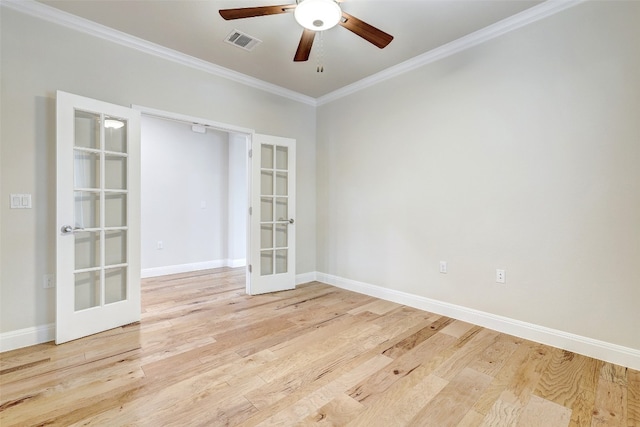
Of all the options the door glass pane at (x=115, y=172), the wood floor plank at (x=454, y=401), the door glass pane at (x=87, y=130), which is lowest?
the wood floor plank at (x=454, y=401)

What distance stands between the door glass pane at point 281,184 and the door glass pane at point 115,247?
188 cm

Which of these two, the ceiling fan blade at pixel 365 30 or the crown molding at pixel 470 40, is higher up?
the crown molding at pixel 470 40

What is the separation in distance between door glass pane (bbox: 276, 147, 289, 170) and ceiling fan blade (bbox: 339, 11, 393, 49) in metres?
2.11

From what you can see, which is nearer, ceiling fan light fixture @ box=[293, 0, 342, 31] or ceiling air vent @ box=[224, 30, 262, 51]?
ceiling fan light fixture @ box=[293, 0, 342, 31]

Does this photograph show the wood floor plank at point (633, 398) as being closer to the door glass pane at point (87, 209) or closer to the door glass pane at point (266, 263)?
the door glass pane at point (266, 263)

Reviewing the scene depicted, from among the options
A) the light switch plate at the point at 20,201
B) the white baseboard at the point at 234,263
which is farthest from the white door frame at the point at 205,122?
the white baseboard at the point at 234,263

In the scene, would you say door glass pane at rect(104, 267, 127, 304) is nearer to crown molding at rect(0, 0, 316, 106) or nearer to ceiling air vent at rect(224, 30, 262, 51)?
crown molding at rect(0, 0, 316, 106)

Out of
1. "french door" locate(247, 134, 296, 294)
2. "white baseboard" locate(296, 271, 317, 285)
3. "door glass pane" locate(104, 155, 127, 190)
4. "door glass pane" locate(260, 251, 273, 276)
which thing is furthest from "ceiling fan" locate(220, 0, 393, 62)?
"white baseboard" locate(296, 271, 317, 285)

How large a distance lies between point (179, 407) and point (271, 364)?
641 millimetres

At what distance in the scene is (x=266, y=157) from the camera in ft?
12.9

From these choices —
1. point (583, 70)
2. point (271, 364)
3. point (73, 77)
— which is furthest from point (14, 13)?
point (583, 70)

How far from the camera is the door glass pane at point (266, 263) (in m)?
3.87

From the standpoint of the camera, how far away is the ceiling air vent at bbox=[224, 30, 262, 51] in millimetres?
2754

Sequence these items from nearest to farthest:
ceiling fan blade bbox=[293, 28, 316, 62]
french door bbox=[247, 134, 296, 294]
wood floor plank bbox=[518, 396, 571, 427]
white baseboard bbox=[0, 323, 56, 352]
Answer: wood floor plank bbox=[518, 396, 571, 427] → ceiling fan blade bbox=[293, 28, 316, 62] → white baseboard bbox=[0, 323, 56, 352] → french door bbox=[247, 134, 296, 294]
